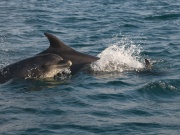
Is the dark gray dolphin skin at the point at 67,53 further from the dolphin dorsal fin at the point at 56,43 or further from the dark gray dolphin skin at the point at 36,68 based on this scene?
the dark gray dolphin skin at the point at 36,68

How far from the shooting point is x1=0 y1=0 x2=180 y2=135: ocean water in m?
11.5

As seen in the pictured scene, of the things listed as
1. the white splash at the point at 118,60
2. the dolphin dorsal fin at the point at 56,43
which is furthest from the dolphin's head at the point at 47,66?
the white splash at the point at 118,60

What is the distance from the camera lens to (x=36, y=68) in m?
15.9

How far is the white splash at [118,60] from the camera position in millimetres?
16969

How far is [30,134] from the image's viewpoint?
425 inches

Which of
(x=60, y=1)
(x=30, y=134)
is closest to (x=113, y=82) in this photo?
(x=30, y=134)

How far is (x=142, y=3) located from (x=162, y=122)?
22.5 metres

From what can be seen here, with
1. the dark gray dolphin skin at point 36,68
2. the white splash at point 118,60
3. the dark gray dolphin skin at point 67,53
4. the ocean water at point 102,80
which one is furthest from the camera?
the white splash at point 118,60

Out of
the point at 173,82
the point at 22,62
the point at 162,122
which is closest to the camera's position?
the point at 162,122

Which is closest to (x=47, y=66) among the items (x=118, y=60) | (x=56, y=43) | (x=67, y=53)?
(x=56, y=43)

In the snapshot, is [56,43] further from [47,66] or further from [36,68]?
[36,68]

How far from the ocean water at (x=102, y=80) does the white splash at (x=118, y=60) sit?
36mm

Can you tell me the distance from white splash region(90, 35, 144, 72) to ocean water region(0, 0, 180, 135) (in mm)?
36

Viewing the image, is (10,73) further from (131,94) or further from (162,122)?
(162,122)
